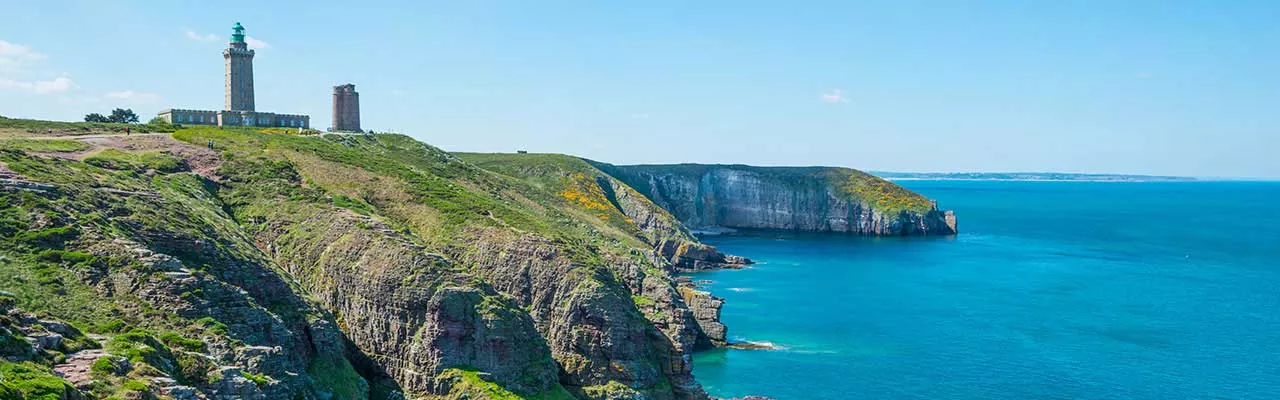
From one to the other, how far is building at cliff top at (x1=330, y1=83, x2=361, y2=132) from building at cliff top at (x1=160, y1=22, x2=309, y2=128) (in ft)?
19.0

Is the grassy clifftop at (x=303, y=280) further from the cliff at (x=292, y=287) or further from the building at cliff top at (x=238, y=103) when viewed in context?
the building at cliff top at (x=238, y=103)

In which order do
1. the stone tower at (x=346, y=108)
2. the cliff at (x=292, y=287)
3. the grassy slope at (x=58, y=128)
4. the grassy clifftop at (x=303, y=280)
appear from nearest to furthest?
the cliff at (x=292, y=287)
the grassy clifftop at (x=303, y=280)
the grassy slope at (x=58, y=128)
the stone tower at (x=346, y=108)

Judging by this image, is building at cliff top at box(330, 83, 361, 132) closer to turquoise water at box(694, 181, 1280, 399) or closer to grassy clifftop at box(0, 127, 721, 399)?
grassy clifftop at box(0, 127, 721, 399)

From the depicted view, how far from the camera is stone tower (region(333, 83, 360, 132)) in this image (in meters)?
122

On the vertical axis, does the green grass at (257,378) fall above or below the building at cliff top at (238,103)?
below

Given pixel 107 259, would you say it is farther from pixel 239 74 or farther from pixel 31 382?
pixel 239 74

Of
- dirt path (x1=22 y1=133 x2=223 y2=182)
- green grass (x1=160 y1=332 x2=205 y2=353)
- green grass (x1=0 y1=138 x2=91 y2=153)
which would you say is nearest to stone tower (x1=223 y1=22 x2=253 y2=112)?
dirt path (x1=22 y1=133 x2=223 y2=182)

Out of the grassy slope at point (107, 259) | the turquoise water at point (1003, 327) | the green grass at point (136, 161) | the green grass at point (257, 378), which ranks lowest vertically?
the turquoise water at point (1003, 327)

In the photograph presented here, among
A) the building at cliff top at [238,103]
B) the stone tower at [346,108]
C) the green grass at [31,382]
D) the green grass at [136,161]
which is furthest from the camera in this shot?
the stone tower at [346,108]

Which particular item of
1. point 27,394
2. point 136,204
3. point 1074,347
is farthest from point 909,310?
point 27,394

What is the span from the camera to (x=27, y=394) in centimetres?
2908

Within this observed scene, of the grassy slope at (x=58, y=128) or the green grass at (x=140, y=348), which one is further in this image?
the grassy slope at (x=58, y=128)

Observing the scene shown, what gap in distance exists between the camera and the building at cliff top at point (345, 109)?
122m

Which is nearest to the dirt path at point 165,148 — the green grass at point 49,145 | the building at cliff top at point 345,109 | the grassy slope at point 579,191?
the green grass at point 49,145
